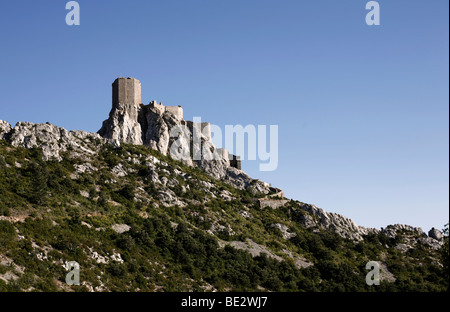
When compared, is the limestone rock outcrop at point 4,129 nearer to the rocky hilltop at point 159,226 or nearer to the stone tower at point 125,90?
the rocky hilltop at point 159,226

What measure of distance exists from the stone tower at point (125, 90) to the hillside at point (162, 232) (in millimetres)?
12358

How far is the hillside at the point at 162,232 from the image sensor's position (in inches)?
1998

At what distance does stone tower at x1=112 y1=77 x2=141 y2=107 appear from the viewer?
9712 cm

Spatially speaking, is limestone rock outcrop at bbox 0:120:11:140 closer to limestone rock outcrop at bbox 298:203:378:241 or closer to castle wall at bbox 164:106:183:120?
castle wall at bbox 164:106:183:120

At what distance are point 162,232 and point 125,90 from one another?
44.2 meters

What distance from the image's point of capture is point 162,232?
213 ft

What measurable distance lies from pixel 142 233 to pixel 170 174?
80.6 ft

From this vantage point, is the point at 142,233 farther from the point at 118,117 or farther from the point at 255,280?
the point at 118,117

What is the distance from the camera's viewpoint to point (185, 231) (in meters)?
67.4

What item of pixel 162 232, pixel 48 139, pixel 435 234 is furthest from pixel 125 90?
pixel 435 234

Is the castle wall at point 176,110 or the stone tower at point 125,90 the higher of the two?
the stone tower at point 125,90

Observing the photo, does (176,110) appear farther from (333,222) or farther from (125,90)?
(333,222)

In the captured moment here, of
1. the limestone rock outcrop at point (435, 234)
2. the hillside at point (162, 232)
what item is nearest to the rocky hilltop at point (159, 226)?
the hillside at point (162, 232)
